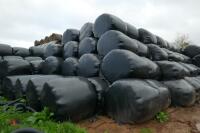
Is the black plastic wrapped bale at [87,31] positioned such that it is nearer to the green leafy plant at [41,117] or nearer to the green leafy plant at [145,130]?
the green leafy plant at [41,117]

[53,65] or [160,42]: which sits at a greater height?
[160,42]

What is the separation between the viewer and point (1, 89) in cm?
555

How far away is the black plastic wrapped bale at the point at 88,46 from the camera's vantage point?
5.09 metres

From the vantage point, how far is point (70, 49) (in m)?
5.60

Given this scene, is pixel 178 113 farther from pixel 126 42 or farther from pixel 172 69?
pixel 126 42

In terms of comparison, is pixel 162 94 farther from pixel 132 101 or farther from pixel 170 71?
pixel 170 71

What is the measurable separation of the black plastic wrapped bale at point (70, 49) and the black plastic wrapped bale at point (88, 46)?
21 centimetres

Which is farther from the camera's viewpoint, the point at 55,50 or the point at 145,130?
the point at 55,50

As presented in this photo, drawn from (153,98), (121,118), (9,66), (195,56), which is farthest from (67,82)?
(195,56)

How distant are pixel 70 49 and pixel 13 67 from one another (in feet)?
4.11

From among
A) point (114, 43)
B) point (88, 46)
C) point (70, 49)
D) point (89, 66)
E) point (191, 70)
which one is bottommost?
point (191, 70)

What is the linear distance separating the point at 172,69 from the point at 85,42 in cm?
171

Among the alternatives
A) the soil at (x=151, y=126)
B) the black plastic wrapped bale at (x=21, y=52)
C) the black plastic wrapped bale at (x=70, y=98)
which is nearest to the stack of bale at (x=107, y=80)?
the black plastic wrapped bale at (x=70, y=98)

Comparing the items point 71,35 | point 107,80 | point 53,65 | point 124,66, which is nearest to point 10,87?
point 53,65
